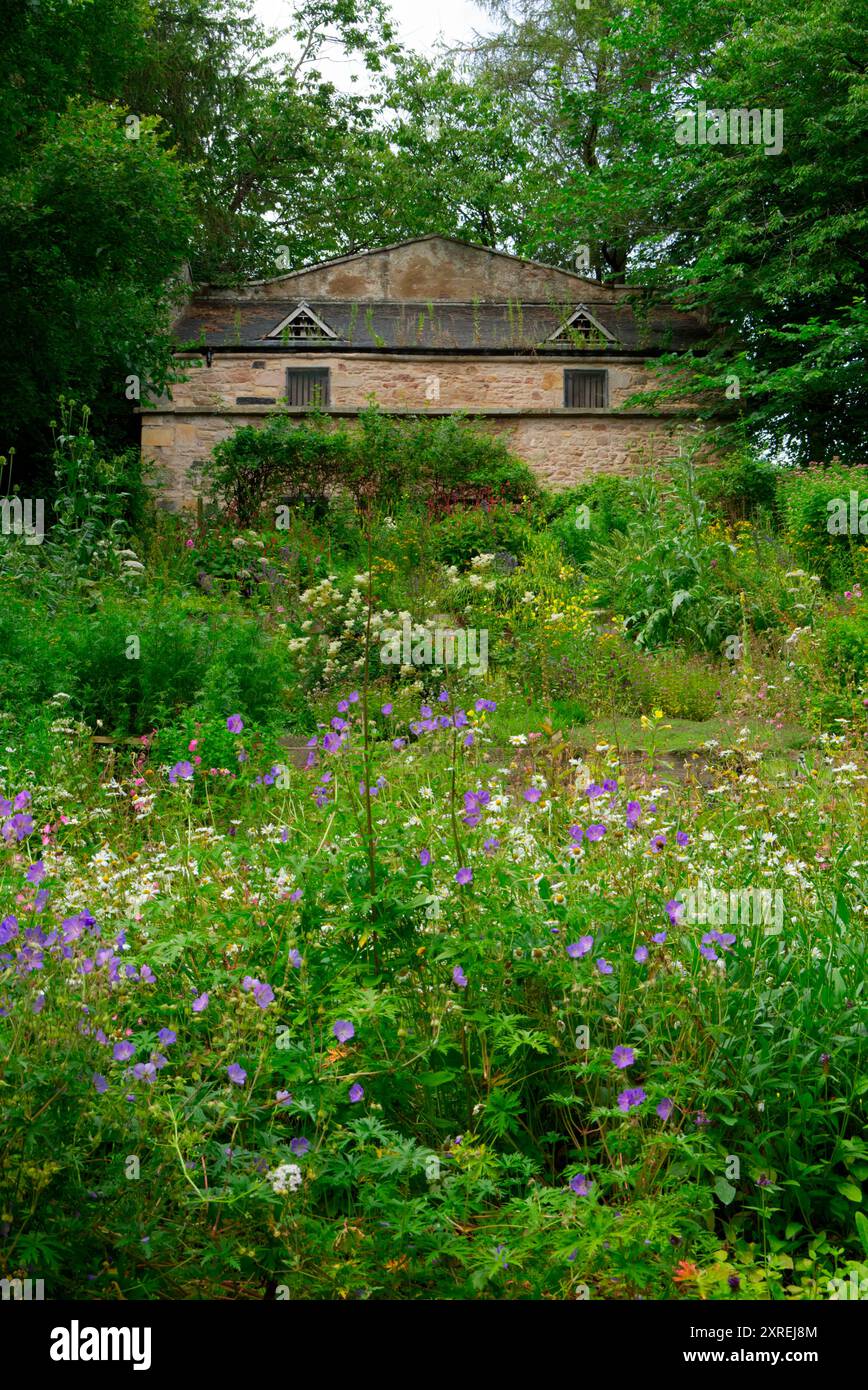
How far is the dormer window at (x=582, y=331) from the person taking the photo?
1936 centimetres

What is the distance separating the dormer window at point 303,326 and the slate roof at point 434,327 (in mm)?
167

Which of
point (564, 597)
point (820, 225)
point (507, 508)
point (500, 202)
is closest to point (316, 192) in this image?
point (500, 202)

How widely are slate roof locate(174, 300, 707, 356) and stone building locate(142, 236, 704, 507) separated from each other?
0.03 m

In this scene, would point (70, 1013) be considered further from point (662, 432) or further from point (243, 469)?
point (662, 432)

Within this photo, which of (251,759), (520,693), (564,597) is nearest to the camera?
(251,759)

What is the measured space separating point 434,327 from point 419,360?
1.07 metres

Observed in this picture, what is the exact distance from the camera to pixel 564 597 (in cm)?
1042

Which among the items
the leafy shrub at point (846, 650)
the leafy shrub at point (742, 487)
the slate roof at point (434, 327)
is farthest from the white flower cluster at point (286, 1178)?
the slate roof at point (434, 327)

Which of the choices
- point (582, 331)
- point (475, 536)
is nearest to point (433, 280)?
point (582, 331)

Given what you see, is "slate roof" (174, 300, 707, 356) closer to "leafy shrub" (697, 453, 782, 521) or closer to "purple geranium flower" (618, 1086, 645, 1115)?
"leafy shrub" (697, 453, 782, 521)

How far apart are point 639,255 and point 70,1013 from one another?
2142cm

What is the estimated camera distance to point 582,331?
1977 cm

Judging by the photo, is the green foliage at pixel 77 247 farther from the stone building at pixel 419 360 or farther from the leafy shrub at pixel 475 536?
the leafy shrub at pixel 475 536

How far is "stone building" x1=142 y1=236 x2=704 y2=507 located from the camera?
17.8 meters
